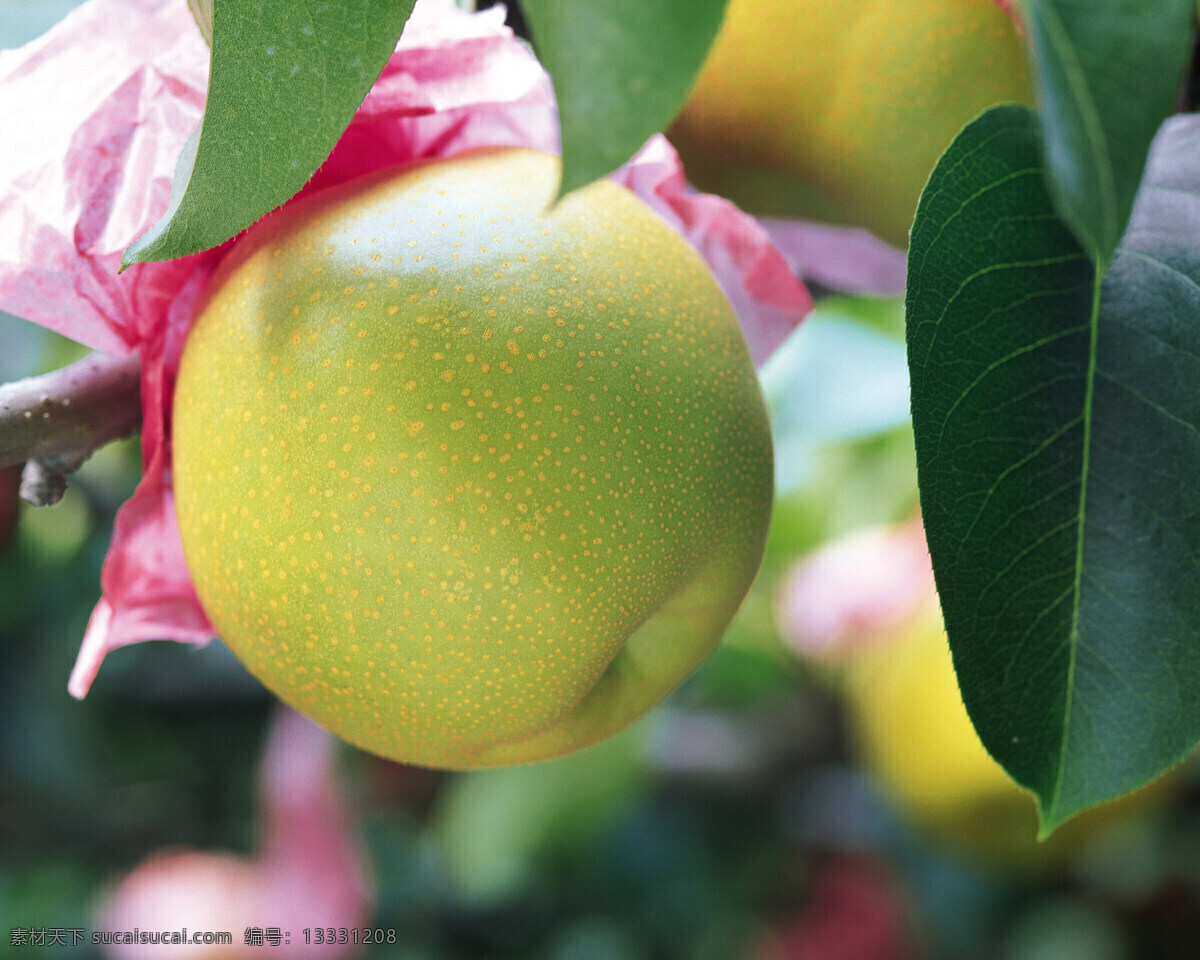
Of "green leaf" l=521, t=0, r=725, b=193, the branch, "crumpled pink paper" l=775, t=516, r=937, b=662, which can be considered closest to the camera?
"green leaf" l=521, t=0, r=725, b=193

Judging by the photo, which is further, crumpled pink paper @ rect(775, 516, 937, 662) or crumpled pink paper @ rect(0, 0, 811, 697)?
crumpled pink paper @ rect(775, 516, 937, 662)

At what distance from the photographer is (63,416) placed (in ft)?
1.18

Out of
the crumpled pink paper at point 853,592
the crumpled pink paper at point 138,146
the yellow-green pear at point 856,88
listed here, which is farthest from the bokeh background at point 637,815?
the crumpled pink paper at point 138,146

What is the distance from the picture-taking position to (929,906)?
1185 mm

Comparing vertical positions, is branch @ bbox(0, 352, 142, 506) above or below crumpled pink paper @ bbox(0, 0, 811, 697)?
below

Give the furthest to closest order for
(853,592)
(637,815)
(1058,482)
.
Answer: (637,815) < (853,592) < (1058,482)

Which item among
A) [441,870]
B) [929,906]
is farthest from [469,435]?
[929,906]

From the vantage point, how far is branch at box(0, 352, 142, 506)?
0.34m

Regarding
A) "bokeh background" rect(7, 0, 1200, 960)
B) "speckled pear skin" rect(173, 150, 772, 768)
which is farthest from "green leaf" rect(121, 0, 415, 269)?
"bokeh background" rect(7, 0, 1200, 960)

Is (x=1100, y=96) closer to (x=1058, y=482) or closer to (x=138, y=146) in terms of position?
(x=1058, y=482)

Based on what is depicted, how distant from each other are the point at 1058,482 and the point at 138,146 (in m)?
0.28

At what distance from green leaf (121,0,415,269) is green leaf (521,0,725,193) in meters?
0.08

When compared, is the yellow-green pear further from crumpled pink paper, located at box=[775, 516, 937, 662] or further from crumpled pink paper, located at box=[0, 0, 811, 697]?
crumpled pink paper, located at box=[775, 516, 937, 662]

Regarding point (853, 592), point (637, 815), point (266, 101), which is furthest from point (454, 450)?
point (637, 815)
